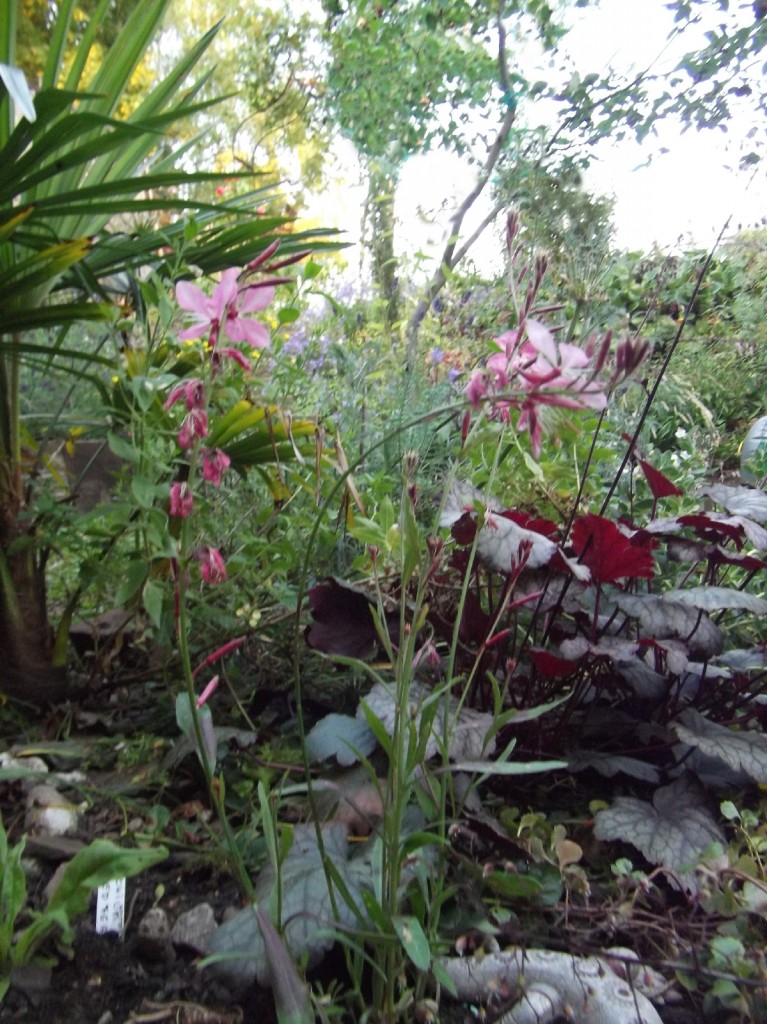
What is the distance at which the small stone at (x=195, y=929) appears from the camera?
757 millimetres

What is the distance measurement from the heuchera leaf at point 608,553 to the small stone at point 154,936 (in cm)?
66

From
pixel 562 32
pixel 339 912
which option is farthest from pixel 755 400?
pixel 339 912

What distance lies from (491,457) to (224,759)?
67cm

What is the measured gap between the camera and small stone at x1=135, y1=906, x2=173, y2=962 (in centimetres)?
75

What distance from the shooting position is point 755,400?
8.34 feet

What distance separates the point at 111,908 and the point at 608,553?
711 mm

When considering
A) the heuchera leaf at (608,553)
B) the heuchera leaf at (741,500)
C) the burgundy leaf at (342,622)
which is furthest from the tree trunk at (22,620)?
the heuchera leaf at (741,500)

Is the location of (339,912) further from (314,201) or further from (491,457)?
(314,201)

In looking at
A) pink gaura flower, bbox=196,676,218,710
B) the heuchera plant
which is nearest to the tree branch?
the heuchera plant

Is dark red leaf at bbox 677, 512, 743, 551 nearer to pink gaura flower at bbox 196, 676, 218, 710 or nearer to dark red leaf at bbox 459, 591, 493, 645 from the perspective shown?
dark red leaf at bbox 459, 591, 493, 645

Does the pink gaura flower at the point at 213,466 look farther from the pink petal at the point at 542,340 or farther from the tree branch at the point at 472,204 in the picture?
the tree branch at the point at 472,204

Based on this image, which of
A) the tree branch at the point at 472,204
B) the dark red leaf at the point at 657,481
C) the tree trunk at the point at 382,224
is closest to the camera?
the dark red leaf at the point at 657,481

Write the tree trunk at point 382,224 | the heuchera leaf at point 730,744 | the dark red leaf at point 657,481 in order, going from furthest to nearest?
1. the tree trunk at point 382,224
2. the dark red leaf at point 657,481
3. the heuchera leaf at point 730,744

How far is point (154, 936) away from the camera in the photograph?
0.76 metres
